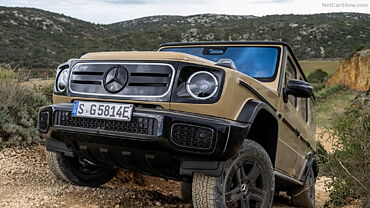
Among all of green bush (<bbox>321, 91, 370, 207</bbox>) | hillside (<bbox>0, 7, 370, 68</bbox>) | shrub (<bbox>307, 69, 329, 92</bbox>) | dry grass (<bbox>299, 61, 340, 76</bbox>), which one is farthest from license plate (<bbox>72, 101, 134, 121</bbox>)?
dry grass (<bbox>299, 61, 340, 76</bbox>)

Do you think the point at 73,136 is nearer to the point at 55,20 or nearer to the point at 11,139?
the point at 11,139

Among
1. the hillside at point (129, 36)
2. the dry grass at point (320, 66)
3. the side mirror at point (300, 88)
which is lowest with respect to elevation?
the dry grass at point (320, 66)

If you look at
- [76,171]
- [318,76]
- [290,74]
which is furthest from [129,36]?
[76,171]

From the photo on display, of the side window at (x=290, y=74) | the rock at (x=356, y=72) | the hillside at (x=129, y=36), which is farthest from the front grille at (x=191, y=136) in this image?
the hillside at (x=129, y=36)

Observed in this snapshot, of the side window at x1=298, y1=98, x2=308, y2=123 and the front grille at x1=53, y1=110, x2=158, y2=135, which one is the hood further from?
the side window at x1=298, y1=98, x2=308, y2=123

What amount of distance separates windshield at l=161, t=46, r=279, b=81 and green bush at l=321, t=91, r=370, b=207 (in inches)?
32.4

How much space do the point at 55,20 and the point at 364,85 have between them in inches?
1530

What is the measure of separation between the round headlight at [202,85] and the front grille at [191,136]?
0.79ft

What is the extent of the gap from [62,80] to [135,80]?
2.68ft

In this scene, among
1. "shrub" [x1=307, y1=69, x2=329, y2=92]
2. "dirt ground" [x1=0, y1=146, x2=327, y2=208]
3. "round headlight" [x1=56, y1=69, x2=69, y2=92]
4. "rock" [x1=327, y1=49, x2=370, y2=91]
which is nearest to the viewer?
"round headlight" [x1=56, y1=69, x2=69, y2=92]

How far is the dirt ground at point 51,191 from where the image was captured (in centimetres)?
397

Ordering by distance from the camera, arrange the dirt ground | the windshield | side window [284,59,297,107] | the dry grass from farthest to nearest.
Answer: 1. the dry grass
2. side window [284,59,297,107]
3. the windshield
4. the dirt ground

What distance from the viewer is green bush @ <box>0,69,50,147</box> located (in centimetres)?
593

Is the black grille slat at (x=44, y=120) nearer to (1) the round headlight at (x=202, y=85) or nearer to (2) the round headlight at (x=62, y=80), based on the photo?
(2) the round headlight at (x=62, y=80)
